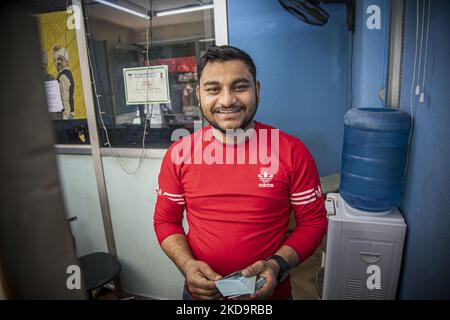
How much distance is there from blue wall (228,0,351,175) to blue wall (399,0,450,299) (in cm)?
83

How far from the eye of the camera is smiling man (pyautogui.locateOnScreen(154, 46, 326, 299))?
45.5 inches

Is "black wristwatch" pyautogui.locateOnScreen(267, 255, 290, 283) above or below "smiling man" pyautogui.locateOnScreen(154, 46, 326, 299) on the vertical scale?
below

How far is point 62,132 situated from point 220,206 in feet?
5.75

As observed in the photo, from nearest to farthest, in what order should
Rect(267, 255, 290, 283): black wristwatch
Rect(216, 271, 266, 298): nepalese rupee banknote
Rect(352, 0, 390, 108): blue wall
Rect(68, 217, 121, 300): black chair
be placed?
Rect(216, 271, 266, 298): nepalese rupee banknote → Rect(267, 255, 290, 283): black wristwatch → Rect(352, 0, 390, 108): blue wall → Rect(68, 217, 121, 300): black chair

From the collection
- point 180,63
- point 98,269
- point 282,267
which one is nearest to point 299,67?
point 180,63

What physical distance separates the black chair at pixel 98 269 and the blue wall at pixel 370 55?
2214 mm

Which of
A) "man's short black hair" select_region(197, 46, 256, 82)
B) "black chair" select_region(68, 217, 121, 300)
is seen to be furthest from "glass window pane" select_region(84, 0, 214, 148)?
"black chair" select_region(68, 217, 121, 300)

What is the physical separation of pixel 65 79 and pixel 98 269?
4.95 feet

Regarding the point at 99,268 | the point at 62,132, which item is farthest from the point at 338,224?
the point at 62,132

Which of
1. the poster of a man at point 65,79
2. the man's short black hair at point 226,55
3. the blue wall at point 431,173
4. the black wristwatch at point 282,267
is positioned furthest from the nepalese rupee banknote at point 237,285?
the poster of a man at point 65,79

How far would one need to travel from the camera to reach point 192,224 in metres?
1.28

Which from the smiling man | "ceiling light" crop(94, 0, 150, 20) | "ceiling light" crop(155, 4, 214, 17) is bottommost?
the smiling man

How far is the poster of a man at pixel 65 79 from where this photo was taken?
2.05m

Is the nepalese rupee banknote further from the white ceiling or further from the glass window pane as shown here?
the white ceiling
